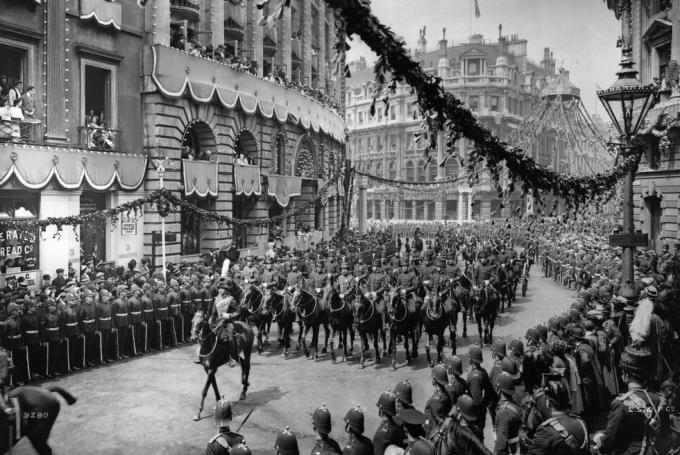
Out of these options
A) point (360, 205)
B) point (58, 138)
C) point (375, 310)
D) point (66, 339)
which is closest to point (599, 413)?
point (375, 310)

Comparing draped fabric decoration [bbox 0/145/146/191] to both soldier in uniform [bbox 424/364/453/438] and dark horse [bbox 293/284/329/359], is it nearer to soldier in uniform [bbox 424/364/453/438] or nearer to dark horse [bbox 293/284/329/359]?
dark horse [bbox 293/284/329/359]

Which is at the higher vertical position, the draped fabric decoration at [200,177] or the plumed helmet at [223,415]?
the draped fabric decoration at [200,177]

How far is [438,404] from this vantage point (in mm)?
6480

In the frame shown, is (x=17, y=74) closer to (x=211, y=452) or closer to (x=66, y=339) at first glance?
(x=66, y=339)

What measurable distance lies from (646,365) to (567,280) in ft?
70.9

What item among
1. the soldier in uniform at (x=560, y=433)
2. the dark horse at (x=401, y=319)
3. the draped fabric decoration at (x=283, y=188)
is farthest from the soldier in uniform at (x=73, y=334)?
the draped fabric decoration at (x=283, y=188)

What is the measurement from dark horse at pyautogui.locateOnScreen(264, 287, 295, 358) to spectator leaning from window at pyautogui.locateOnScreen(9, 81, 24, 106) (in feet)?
34.1

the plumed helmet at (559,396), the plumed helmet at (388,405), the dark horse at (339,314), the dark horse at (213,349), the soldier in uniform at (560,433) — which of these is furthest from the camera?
the dark horse at (339,314)

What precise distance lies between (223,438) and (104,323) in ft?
26.9

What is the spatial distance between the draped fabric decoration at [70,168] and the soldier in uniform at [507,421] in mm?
15775

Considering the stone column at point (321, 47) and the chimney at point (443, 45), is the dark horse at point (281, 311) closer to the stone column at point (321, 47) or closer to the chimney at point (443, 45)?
the stone column at point (321, 47)

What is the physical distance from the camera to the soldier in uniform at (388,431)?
5832 millimetres

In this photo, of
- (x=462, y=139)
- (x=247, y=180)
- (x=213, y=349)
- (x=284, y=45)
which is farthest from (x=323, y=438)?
(x=462, y=139)

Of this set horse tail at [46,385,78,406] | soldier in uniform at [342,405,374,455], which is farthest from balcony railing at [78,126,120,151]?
soldier in uniform at [342,405,374,455]
